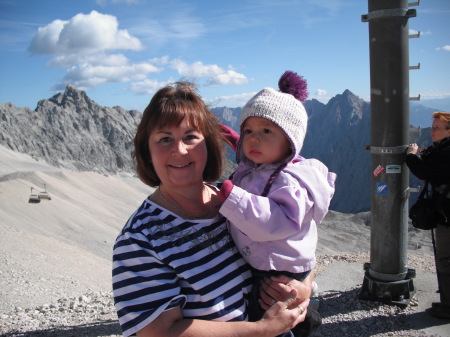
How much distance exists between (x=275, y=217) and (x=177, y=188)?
1.80ft

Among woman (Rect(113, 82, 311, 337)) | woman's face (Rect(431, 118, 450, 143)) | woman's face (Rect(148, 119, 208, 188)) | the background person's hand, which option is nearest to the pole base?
the background person's hand

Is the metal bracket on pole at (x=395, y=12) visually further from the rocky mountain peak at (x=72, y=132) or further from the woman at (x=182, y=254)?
the rocky mountain peak at (x=72, y=132)

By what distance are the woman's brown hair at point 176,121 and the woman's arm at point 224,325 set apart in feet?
2.99

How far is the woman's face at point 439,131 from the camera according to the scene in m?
5.06

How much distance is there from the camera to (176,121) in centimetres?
211

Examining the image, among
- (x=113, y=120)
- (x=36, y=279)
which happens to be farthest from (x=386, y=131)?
(x=113, y=120)

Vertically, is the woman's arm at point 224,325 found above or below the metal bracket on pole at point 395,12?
below

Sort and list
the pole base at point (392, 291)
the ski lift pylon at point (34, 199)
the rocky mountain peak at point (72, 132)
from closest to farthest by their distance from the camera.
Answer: the pole base at point (392, 291), the ski lift pylon at point (34, 199), the rocky mountain peak at point (72, 132)

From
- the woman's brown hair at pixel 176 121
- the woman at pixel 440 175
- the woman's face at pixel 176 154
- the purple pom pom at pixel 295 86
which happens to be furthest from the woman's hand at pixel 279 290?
the woman at pixel 440 175

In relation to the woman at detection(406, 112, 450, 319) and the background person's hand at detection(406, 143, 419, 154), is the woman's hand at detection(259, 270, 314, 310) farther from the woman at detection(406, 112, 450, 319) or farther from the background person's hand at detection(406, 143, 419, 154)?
the background person's hand at detection(406, 143, 419, 154)

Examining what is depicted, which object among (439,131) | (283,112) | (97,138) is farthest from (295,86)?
(97,138)

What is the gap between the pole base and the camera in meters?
5.35

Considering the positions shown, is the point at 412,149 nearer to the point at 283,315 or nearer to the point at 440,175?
the point at 440,175

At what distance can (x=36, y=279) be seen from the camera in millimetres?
10258
